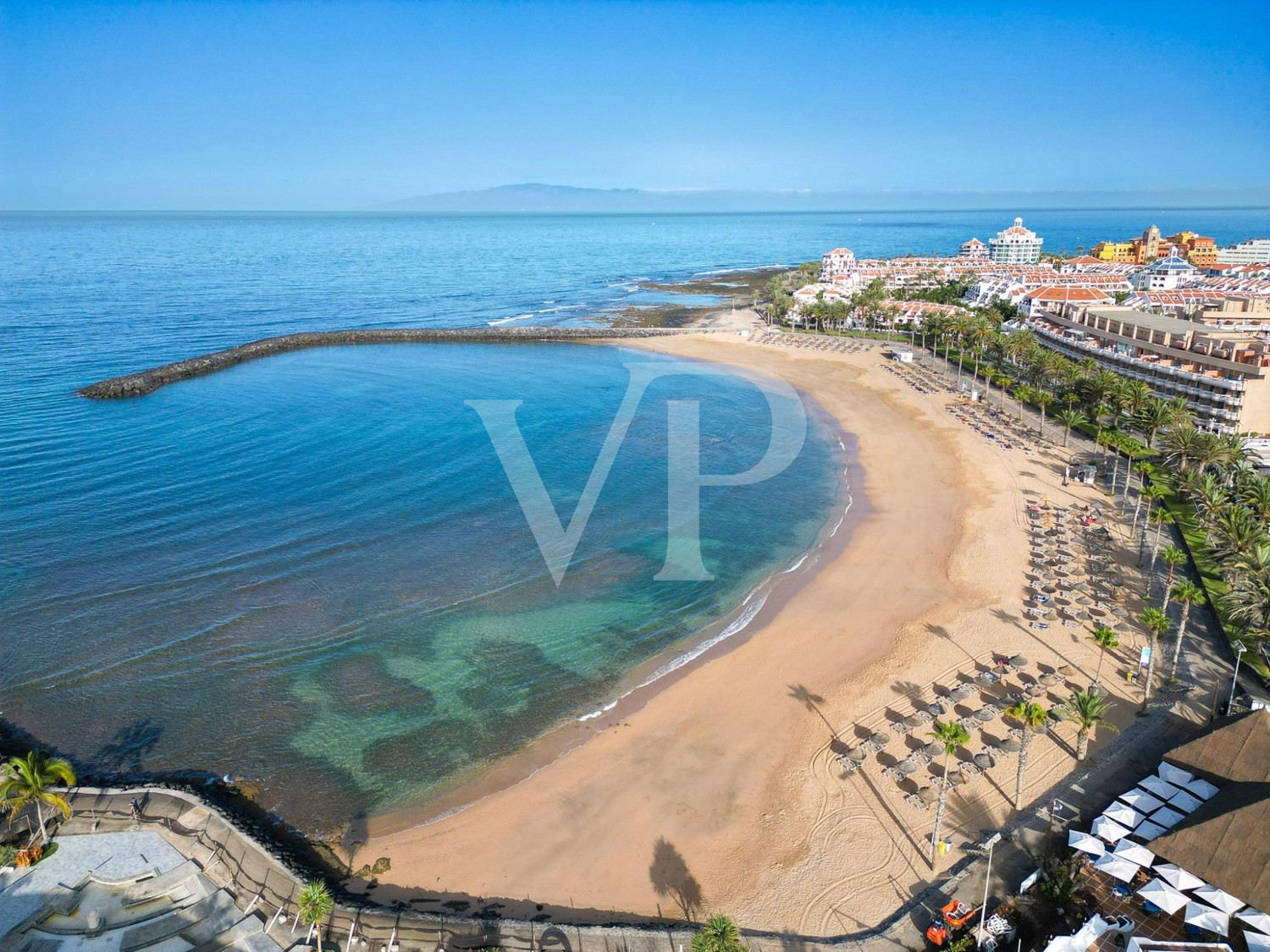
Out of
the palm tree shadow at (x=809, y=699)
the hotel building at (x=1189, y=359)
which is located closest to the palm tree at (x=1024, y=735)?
the palm tree shadow at (x=809, y=699)

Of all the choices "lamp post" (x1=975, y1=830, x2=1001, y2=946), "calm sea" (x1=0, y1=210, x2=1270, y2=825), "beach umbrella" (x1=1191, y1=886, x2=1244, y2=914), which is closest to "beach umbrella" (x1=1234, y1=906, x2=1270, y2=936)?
"beach umbrella" (x1=1191, y1=886, x2=1244, y2=914)

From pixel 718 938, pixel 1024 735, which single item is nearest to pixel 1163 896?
pixel 1024 735

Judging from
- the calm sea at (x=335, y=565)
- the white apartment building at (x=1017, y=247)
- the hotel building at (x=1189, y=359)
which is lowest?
the calm sea at (x=335, y=565)

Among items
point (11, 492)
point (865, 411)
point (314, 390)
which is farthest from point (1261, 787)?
point (314, 390)

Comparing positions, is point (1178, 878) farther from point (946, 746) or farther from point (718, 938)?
point (718, 938)

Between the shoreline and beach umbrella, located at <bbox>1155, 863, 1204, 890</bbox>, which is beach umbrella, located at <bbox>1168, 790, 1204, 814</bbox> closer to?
beach umbrella, located at <bbox>1155, 863, 1204, 890</bbox>

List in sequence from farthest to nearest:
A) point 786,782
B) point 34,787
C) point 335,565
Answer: point 335,565 < point 786,782 < point 34,787

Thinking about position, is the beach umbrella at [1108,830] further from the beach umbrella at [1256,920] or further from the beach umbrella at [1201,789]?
the beach umbrella at [1201,789]
